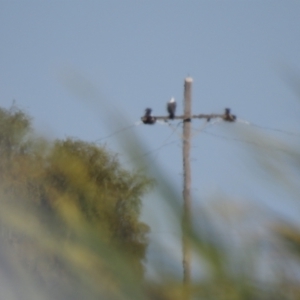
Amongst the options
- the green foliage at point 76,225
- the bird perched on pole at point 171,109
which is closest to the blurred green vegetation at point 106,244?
the green foliage at point 76,225

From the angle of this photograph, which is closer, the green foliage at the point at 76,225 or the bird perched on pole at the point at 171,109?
the green foliage at the point at 76,225

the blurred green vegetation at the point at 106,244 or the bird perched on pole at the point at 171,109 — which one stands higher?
the bird perched on pole at the point at 171,109

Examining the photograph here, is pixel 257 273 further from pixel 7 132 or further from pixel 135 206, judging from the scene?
pixel 7 132

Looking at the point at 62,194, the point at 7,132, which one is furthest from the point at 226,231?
the point at 7,132

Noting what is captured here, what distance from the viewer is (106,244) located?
54 centimetres

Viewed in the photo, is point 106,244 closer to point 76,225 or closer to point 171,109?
point 76,225

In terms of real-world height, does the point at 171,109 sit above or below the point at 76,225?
above

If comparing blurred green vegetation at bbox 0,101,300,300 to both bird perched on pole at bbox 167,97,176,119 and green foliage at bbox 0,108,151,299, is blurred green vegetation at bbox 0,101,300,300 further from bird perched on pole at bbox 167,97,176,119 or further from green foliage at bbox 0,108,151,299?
bird perched on pole at bbox 167,97,176,119

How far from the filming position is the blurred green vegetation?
0.54 meters

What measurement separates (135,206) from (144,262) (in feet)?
0.19

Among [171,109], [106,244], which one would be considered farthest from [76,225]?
[171,109]

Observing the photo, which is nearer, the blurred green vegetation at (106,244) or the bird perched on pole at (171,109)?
the blurred green vegetation at (106,244)

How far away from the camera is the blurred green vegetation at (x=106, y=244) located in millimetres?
536

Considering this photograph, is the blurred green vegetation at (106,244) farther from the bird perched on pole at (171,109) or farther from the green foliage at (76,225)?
the bird perched on pole at (171,109)
